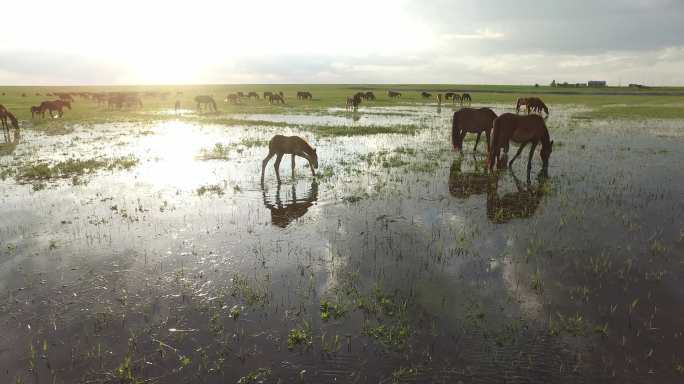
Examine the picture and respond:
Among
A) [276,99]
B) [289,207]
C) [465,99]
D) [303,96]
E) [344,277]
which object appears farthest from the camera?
[303,96]

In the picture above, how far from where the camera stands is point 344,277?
6754 millimetres

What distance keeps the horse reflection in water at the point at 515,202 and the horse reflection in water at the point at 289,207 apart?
199 inches

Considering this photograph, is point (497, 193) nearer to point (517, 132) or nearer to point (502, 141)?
point (502, 141)

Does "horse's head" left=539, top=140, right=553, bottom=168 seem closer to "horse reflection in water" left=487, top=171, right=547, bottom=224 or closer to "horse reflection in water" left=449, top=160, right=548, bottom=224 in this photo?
"horse reflection in water" left=449, top=160, right=548, bottom=224

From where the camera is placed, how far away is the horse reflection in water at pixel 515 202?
9740 mm

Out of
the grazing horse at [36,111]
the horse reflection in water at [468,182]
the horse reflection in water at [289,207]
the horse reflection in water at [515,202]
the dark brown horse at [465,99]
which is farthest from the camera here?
the dark brown horse at [465,99]

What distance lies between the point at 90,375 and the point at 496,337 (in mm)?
5325

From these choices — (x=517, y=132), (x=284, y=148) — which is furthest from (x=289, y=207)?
(x=517, y=132)

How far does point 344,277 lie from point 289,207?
4272 mm

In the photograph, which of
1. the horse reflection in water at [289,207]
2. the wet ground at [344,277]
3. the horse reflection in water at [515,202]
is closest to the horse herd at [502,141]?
the wet ground at [344,277]

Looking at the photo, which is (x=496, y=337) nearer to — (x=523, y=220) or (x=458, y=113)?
(x=523, y=220)

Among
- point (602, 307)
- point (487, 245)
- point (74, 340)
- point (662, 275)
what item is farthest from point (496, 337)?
point (74, 340)

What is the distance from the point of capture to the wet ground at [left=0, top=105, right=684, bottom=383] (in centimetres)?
475

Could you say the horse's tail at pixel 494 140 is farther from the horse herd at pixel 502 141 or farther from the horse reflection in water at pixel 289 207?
the horse reflection in water at pixel 289 207
